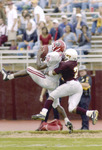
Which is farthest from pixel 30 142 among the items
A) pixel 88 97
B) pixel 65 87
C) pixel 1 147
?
pixel 88 97

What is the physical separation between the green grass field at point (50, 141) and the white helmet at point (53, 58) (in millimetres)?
1565

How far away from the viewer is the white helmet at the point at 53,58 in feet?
40.0

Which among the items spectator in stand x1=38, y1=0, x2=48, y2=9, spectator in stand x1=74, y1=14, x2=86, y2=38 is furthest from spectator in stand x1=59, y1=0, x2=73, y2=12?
spectator in stand x1=74, y1=14, x2=86, y2=38

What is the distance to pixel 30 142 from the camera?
1159 centimetres

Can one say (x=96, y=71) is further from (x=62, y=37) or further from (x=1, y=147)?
(x=1, y=147)

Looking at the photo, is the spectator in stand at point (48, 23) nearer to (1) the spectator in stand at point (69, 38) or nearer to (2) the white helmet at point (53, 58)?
(1) the spectator in stand at point (69, 38)

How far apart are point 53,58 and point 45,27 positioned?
4.60 meters

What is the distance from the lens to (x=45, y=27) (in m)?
16.7

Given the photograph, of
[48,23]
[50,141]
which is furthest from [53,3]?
[50,141]

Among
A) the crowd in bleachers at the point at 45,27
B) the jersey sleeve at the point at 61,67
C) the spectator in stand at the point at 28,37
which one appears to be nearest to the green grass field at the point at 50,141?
the jersey sleeve at the point at 61,67

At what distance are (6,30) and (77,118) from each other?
11.9ft

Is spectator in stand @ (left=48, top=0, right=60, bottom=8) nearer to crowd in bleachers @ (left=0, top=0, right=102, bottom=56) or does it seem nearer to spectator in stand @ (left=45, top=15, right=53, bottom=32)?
crowd in bleachers @ (left=0, top=0, right=102, bottom=56)

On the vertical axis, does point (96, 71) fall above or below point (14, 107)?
above

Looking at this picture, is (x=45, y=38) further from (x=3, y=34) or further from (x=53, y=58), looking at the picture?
(x=53, y=58)
